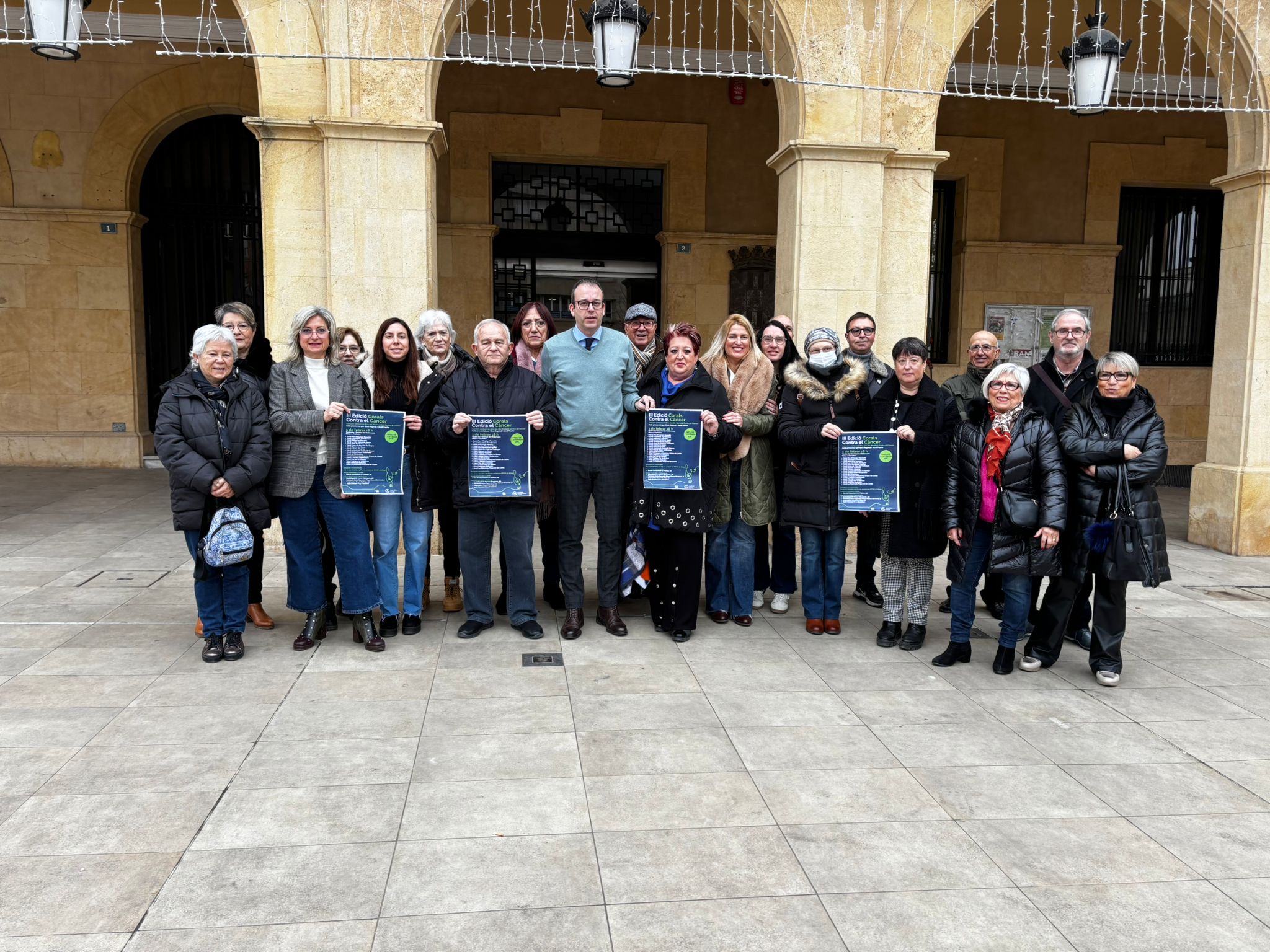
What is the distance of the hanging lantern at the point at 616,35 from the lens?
6.34 m

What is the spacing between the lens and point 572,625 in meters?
5.54

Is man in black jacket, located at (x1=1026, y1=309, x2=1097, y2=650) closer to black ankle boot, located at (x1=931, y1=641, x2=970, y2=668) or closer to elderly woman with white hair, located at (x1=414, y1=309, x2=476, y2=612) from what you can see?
black ankle boot, located at (x1=931, y1=641, x2=970, y2=668)

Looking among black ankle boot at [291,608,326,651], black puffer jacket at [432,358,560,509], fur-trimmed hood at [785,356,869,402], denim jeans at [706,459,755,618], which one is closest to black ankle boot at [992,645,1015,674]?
denim jeans at [706,459,755,618]

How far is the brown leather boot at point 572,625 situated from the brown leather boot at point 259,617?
173 cm

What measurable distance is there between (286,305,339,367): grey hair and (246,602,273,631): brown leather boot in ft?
5.08

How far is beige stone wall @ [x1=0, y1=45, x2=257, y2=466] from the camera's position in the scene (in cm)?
1213

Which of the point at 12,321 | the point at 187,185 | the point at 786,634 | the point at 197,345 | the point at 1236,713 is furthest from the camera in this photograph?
the point at 187,185

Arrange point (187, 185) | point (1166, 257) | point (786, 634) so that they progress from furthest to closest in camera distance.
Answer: point (1166, 257)
point (187, 185)
point (786, 634)

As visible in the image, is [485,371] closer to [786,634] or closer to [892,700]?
[786,634]

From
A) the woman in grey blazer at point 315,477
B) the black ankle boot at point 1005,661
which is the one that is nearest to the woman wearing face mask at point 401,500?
the woman in grey blazer at point 315,477

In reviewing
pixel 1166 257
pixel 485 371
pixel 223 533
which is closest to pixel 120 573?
pixel 223 533

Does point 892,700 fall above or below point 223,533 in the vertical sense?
below

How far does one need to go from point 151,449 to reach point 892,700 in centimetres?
1126

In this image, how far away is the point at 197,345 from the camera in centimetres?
496
